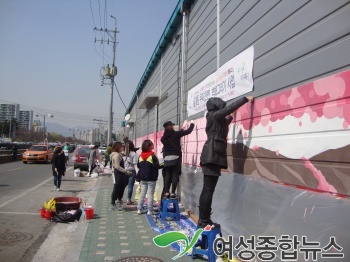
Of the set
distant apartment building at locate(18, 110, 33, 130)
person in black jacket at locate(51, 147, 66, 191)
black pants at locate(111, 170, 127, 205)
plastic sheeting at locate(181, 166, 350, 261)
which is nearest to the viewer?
plastic sheeting at locate(181, 166, 350, 261)

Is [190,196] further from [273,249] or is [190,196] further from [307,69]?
[307,69]

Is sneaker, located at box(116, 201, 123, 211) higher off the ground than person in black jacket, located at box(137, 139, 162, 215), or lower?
lower

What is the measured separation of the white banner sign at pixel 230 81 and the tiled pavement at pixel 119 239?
255 cm

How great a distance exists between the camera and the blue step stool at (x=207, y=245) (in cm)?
399

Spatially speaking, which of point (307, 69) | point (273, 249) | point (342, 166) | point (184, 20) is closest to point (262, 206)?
point (273, 249)

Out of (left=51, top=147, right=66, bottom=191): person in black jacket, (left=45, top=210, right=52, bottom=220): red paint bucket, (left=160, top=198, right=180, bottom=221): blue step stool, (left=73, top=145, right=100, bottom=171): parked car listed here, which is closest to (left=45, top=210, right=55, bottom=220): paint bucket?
(left=45, top=210, right=52, bottom=220): red paint bucket

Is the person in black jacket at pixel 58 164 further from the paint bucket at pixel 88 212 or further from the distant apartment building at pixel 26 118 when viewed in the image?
the distant apartment building at pixel 26 118

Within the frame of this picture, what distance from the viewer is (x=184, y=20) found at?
8.91 meters

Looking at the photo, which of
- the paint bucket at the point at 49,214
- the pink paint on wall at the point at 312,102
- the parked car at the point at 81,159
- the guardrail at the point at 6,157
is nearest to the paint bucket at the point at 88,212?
the paint bucket at the point at 49,214

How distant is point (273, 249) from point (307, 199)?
0.79 m

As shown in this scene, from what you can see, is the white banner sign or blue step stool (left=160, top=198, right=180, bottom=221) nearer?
the white banner sign

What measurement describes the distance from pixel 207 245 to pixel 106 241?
6.00 feet

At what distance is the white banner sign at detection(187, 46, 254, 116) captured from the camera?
4.72m

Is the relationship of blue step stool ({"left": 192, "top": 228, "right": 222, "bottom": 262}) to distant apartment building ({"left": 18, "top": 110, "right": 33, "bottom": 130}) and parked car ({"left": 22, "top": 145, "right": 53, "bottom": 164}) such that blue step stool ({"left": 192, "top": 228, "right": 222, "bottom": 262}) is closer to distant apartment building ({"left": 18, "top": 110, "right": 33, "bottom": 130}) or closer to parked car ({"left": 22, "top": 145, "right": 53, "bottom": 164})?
parked car ({"left": 22, "top": 145, "right": 53, "bottom": 164})
